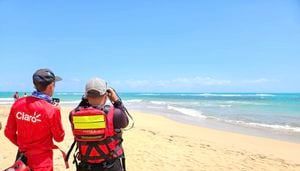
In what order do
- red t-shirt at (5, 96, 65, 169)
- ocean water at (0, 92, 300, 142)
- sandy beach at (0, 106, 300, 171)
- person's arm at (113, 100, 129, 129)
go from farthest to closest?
ocean water at (0, 92, 300, 142) < sandy beach at (0, 106, 300, 171) < person's arm at (113, 100, 129, 129) < red t-shirt at (5, 96, 65, 169)

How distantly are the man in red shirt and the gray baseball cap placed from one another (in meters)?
0.30

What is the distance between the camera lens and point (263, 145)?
35.8 ft

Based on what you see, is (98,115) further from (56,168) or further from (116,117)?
(56,168)

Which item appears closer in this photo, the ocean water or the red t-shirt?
the red t-shirt

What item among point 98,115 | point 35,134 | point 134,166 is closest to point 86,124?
point 98,115

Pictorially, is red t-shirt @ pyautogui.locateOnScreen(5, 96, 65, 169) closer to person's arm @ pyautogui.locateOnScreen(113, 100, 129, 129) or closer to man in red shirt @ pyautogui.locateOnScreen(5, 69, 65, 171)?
man in red shirt @ pyautogui.locateOnScreen(5, 69, 65, 171)

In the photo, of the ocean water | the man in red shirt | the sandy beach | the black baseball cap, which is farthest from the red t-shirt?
the ocean water

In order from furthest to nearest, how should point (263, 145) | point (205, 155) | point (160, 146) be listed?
point (263, 145) < point (160, 146) < point (205, 155)

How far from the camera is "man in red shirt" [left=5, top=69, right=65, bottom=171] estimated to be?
9.59 feet

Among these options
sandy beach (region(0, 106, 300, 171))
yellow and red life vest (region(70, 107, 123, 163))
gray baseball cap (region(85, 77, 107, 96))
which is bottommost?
sandy beach (region(0, 106, 300, 171))

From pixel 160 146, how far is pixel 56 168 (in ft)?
10.8

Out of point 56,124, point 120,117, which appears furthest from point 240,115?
Answer: point 56,124

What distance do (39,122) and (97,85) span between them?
1.80 ft

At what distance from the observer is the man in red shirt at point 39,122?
2.92m
